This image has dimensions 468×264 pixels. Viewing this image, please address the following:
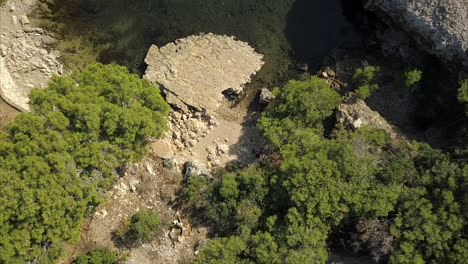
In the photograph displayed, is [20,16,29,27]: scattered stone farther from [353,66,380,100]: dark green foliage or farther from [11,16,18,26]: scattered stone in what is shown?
[353,66,380,100]: dark green foliage

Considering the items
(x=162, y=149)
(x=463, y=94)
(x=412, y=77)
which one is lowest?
(x=162, y=149)

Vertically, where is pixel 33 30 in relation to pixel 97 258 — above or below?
above

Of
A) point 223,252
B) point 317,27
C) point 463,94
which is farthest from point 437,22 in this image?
point 223,252

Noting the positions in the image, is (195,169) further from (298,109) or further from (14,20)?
(14,20)

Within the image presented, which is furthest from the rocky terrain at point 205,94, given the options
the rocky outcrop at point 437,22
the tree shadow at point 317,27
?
the rocky outcrop at point 437,22

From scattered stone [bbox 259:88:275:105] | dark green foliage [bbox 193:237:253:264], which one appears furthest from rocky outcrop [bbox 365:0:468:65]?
dark green foliage [bbox 193:237:253:264]

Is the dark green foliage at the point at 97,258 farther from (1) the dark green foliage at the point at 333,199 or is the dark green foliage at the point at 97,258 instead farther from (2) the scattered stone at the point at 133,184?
(1) the dark green foliage at the point at 333,199
